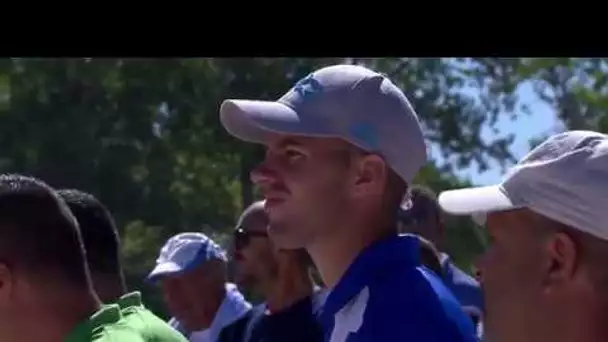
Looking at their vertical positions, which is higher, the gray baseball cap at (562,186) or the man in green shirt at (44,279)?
the gray baseball cap at (562,186)

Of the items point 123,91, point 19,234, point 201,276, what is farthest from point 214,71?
point 19,234

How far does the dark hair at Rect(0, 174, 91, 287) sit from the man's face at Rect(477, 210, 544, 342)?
114 cm

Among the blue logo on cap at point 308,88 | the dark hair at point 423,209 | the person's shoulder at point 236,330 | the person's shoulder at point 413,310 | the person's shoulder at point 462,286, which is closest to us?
the person's shoulder at point 413,310

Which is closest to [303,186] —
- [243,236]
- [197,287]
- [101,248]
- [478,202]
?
[478,202]

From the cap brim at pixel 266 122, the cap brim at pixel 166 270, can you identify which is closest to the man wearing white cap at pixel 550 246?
the cap brim at pixel 266 122

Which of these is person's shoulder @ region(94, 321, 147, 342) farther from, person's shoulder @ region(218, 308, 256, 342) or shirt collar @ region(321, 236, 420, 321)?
person's shoulder @ region(218, 308, 256, 342)

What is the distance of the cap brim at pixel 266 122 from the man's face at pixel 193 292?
10.4 ft

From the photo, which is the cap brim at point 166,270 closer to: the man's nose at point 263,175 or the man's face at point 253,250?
the man's face at point 253,250

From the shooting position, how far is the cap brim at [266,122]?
3252 mm

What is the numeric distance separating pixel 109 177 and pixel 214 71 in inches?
87.0

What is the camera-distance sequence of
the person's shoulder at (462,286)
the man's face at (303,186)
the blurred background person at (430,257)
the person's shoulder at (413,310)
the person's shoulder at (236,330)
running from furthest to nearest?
the person's shoulder at (236,330) → the person's shoulder at (462,286) → the blurred background person at (430,257) → the man's face at (303,186) → the person's shoulder at (413,310)

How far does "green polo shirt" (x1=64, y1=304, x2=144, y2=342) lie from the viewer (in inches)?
132
